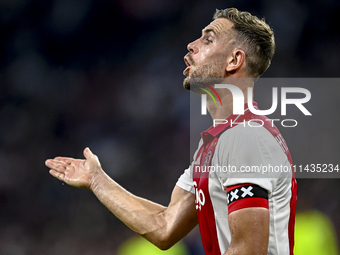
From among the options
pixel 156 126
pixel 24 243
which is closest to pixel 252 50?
pixel 156 126

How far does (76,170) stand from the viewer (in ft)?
7.23

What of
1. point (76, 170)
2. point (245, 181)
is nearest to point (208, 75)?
point (245, 181)

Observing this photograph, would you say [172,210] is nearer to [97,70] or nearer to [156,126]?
[156,126]

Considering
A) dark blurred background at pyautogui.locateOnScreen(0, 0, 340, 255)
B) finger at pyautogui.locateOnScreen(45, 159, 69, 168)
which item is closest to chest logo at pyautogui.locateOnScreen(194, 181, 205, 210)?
finger at pyautogui.locateOnScreen(45, 159, 69, 168)

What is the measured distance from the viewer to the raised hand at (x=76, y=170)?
7.04 feet

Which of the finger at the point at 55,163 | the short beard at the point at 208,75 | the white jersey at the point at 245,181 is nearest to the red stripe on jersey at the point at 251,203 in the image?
the white jersey at the point at 245,181

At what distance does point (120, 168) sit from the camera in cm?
491

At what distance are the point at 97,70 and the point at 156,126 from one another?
1128 millimetres

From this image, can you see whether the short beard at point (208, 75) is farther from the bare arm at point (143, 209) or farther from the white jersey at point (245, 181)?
the bare arm at point (143, 209)

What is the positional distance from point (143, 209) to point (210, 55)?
94 centimetres

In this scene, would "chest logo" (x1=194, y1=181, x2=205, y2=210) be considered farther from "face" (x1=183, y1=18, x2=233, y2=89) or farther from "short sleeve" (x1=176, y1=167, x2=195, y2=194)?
"face" (x1=183, y1=18, x2=233, y2=89)

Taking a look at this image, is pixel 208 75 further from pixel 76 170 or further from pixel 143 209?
pixel 76 170

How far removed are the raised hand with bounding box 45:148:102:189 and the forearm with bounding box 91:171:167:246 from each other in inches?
2.1

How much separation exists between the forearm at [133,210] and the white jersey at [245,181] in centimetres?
40
